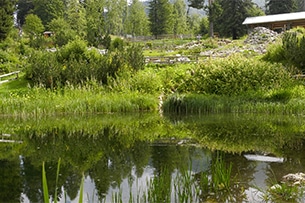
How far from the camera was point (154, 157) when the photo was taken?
997 centimetres

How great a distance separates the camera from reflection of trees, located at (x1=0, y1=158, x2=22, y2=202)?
710 centimetres

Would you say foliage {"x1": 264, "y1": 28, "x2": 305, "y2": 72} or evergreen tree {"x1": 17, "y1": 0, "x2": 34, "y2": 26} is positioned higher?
evergreen tree {"x1": 17, "y1": 0, "x2": 34, "y2": 26}

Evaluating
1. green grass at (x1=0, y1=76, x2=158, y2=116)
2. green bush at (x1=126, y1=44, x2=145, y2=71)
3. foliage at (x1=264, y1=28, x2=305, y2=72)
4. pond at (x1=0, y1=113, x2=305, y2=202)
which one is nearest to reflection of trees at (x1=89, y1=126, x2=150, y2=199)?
pond at (x1=0, y1=113, x2=305, y2=202)

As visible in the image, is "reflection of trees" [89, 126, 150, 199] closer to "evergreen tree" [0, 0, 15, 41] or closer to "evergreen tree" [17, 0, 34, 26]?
"evergreen tree" [0, 0, 15, 41]

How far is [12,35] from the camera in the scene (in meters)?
43.4

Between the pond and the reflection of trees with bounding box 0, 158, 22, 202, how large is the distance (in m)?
0.02

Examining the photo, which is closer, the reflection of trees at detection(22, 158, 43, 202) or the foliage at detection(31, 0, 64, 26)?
the reflection of trees at detection(22, 158, 43, 202)

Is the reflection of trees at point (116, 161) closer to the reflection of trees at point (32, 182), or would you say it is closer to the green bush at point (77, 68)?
the reflection of trees at point (32, 182)

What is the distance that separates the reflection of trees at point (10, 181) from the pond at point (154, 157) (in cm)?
2


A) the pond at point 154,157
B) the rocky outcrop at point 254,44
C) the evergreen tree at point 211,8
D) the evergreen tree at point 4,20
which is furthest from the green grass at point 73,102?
the evergreen tree at point 211,8

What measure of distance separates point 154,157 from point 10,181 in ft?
11.8

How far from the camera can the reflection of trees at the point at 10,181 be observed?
7.10 m

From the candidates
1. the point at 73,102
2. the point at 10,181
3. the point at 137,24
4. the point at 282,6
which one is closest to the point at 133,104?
the point at 73,102

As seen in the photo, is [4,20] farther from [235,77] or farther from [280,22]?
[280,22]
